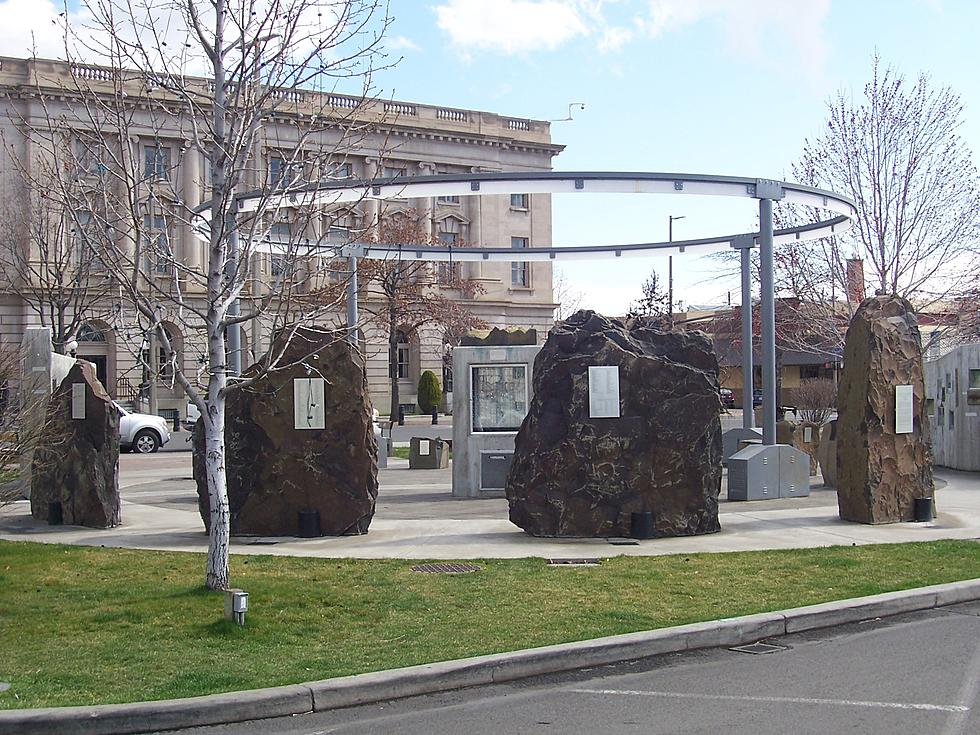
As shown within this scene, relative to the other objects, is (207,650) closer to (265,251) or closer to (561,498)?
(561,498)

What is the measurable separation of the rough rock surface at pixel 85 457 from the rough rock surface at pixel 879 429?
32.5 ft

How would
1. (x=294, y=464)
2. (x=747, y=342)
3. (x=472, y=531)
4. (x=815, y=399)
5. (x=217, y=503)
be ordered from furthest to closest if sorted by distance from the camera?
(x=815, y=399)
(x=747, y=342)
(x=472, y=531)
(x=294, y=464)
(x=217, y=503)

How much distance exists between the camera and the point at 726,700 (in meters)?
6.78

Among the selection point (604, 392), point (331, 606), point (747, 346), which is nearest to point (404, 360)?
point (747, 346)

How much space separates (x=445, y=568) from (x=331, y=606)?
214 centimetres

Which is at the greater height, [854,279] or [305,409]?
[854,279]

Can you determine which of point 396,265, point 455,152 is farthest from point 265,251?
point 455,152

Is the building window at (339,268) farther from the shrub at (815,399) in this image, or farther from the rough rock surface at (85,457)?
the shrub at (815,399)

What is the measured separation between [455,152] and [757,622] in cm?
5166

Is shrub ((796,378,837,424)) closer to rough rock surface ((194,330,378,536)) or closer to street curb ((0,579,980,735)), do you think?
rough rock surface ((194,330,378,536))

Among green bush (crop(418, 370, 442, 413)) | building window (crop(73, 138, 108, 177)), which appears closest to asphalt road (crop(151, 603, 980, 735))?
building window (crop(73, 138, 108, 177))

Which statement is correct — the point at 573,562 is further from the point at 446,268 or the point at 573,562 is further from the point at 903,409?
the point at 446,268

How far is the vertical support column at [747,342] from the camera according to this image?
2177cm

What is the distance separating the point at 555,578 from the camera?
10477 millimetres
